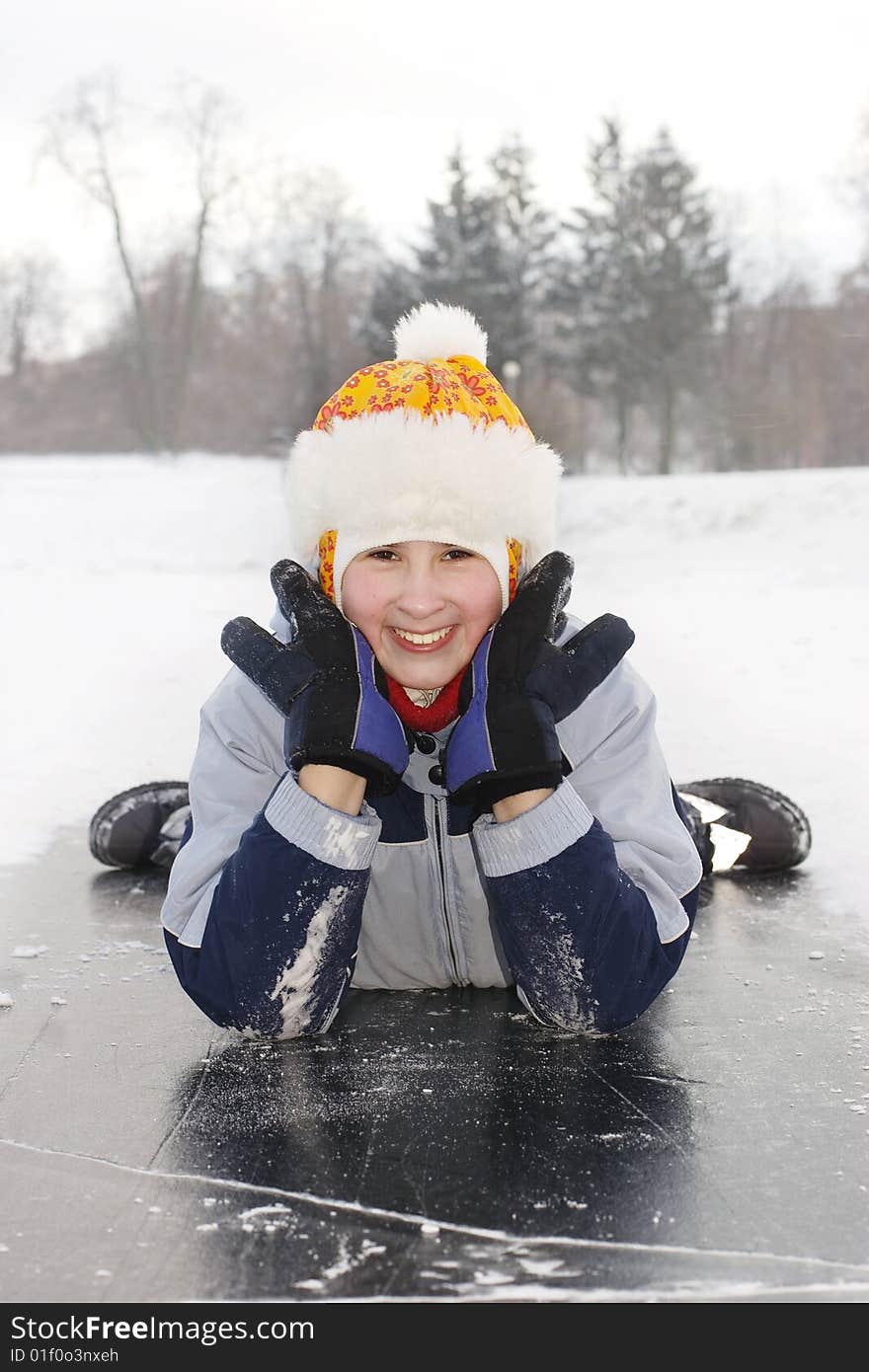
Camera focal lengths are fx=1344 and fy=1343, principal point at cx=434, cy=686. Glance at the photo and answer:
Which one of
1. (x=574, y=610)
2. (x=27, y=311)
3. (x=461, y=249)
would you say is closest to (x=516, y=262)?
(x=461, y=249)

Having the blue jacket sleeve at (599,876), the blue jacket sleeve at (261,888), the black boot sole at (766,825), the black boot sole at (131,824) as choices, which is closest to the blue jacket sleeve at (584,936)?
the blue jacket sleeve at (599,876)

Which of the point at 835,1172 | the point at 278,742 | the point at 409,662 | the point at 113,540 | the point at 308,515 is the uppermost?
the point at 308,515

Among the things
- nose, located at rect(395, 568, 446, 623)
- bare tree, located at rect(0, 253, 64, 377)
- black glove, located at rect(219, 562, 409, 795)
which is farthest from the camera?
bare tree, located at rect(0, 253, 64, 377)

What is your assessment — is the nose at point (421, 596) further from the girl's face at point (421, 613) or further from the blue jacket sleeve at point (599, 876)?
the blue jacket sleeve at point (599, 876)

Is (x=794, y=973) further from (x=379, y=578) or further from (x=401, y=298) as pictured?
(x=401, y=298)

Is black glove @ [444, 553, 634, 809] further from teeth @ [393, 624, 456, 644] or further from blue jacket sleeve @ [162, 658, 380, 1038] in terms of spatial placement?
blue jacket sleeve @ [162, 658, 380, 1038]

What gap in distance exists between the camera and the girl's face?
2121 mm

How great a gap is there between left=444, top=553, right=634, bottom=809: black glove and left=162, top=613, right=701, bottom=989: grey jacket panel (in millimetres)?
74

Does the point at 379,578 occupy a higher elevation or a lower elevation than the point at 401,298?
lower

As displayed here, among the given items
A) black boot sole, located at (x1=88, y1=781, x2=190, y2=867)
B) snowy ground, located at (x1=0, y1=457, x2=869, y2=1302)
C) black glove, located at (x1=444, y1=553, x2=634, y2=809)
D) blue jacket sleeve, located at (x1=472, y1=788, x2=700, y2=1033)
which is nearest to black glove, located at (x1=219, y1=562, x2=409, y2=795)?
black glove, located at (x1=444, y1=553, x2=634, y2=809)

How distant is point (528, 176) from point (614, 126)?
2179 millimetres

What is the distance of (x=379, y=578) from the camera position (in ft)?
7.12

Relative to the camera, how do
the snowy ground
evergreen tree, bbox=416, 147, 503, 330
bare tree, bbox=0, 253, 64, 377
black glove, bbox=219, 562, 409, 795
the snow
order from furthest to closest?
evergreen tree, bbox=416, 147, 503, 330
bare tree, bbox=0, 253, 64, 377
the snow
black glove, bbox=219, 562, 409, 795
the snowy ground

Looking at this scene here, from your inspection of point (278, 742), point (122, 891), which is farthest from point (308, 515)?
point (122, 891)
